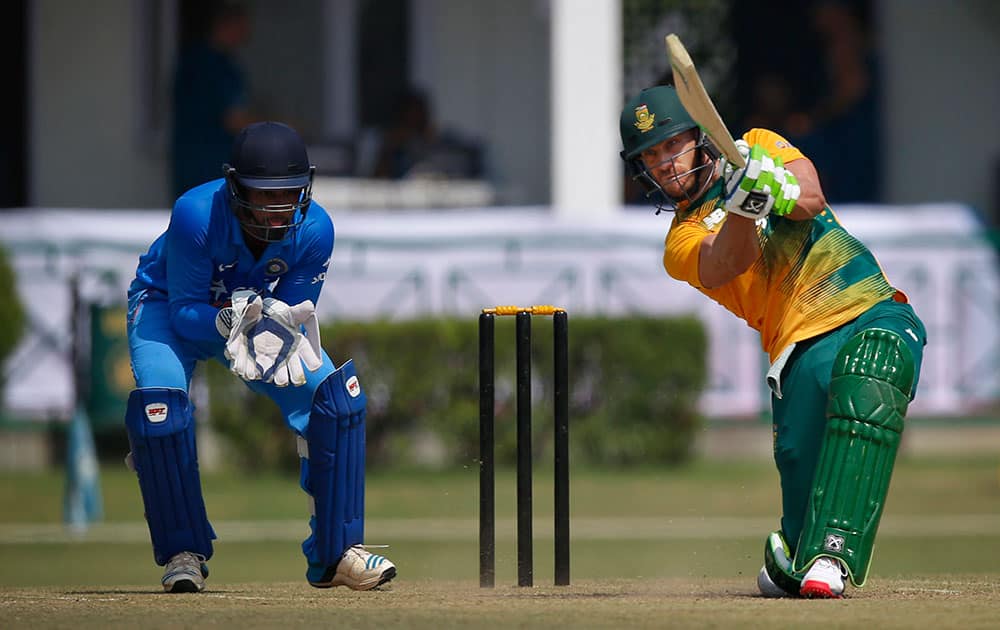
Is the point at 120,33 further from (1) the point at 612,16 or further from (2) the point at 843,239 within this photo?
(2) the point at 843,239

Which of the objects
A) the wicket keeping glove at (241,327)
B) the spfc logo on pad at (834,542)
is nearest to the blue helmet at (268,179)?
the wicket keeping glove at (241,327)

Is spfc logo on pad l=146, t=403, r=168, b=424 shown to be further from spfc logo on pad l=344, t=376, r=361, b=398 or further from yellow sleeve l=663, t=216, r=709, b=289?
yellow sleeve l=663, t=216, r=709, b=289

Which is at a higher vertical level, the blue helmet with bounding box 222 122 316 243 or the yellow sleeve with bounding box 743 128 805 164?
the yellow sleeve with bounding box 743 128 805 164

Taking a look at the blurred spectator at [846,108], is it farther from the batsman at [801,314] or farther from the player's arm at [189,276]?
the player's arm at [189,276]

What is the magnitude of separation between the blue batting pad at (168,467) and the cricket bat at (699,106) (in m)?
2.10

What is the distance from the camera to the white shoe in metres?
6.27

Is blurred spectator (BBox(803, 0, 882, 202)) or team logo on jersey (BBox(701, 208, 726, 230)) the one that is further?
blurred spectator (BBox(803, 0, 882, 202))

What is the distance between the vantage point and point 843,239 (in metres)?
6.57

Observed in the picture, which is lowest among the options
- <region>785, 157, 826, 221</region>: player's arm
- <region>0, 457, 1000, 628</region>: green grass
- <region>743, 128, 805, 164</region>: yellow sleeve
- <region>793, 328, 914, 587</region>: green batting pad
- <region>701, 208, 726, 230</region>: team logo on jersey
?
<region>0, 457, 1000, 628</region>: green grass

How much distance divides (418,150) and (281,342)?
30.3ft

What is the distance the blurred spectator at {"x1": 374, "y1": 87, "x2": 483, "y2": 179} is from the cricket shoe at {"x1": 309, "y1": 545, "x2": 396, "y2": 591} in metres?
8.93

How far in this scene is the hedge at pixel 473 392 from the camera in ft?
44.2

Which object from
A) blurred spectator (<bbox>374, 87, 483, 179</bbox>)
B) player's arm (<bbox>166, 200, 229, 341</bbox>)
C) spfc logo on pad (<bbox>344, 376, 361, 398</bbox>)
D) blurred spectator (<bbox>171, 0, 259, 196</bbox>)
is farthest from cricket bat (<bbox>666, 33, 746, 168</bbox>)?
blurred spectator (<bbox>374, 87, 483, 179</bbox>)

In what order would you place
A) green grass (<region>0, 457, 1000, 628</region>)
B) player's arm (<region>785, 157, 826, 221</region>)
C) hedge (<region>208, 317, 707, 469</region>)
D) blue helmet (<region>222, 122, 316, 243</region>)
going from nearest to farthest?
green grass (<region>0, 457, 1000, 628</region>) → player's arm (<region>785, 157, 826, 221</region>) → blue helmet (<region>222, 122, 316, 243</region>) → hedge (<region>208, 317, 707, 469</region>)
